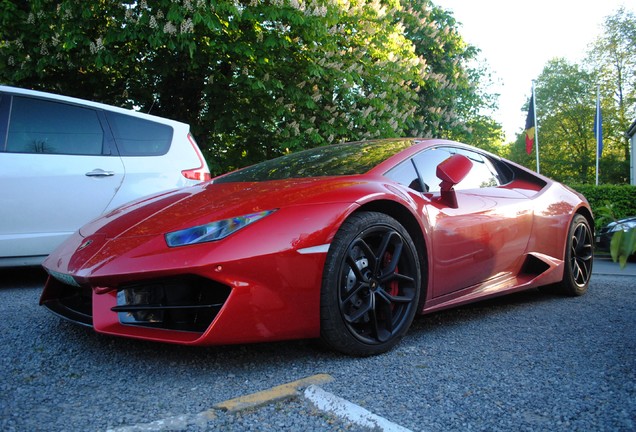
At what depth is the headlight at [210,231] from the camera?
2.22m

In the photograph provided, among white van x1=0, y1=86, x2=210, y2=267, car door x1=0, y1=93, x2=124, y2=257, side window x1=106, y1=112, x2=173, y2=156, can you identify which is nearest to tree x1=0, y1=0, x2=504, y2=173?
side window x1=106, y1=112, x2=173, y2=156

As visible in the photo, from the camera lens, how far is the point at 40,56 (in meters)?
7.96

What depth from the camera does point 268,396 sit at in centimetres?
198

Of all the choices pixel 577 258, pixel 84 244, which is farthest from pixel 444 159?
pixel 84 244

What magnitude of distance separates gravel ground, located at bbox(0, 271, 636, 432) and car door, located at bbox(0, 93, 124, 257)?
3.31 ft

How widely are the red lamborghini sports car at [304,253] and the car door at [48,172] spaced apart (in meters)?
1.30

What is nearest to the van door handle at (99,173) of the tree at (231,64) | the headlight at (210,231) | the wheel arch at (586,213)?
the headlight at (210,231)

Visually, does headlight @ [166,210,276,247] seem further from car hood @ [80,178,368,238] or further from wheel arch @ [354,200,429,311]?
wheel arch @ [354,200,429,311]

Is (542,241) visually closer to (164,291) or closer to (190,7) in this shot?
(164,291)

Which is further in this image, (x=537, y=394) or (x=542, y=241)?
(x=542, y=241)

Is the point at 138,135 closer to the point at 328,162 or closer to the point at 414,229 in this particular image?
the point at 328,162

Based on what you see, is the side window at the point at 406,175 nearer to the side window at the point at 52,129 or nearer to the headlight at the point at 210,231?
the headlight at the point at 210,231

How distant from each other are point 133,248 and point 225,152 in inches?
333

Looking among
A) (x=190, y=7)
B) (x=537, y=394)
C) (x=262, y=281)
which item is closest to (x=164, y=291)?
(x=262, y=281)
